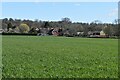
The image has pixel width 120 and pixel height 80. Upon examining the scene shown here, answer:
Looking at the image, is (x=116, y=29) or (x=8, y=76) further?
(x=116, y=29)

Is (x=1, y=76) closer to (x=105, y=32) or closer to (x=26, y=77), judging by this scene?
(x=26, y=77)

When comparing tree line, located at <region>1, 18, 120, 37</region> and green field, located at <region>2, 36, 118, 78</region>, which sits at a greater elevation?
tree line, located at <region>1, 18, 120, 37</region>

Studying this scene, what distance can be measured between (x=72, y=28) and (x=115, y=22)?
29.0 metres

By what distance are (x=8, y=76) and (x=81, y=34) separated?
138 metres

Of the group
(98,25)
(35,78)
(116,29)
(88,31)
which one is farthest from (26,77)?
(98,25)

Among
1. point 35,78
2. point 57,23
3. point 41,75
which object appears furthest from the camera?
point 57,23

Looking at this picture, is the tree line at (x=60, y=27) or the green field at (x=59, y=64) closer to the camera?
the green field at (x=59, y=64)

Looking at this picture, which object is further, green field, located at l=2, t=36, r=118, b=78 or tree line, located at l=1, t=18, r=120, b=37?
tree line, located at l=1, t=18, r=120, b=37

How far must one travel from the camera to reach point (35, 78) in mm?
11203

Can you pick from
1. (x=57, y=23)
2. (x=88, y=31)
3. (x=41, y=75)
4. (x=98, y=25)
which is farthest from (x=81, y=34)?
(x=41, y=75)

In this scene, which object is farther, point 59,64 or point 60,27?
point 60,27

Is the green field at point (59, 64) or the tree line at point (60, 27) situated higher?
the tree line at point (60, 27)

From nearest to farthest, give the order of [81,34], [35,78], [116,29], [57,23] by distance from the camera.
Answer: [35,78] → [116,29] → [81,34] → [57,23]

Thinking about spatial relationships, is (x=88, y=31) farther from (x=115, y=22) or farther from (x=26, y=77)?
(x=26, y=77)
